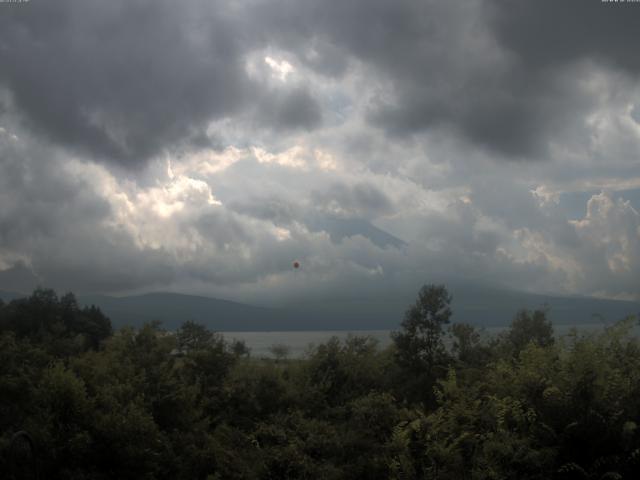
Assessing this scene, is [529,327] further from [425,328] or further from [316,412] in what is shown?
[316,412]

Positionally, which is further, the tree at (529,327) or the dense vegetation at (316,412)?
the tree at (529,327)

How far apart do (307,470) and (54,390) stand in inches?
280

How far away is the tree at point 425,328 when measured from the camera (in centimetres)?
2788

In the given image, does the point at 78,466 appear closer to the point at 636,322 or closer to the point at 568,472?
the point at 568,472

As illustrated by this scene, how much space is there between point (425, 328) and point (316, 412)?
967 centimetres

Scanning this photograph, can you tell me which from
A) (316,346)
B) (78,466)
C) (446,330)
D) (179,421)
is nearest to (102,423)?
(78,466)

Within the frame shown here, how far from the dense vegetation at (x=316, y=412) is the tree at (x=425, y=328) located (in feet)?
4.72

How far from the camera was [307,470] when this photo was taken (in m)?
15.5

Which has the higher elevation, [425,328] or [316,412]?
[425,328]

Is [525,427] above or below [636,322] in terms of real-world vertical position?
below

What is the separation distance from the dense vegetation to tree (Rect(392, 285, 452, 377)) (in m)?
1.44

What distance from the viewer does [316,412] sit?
67.3 ft

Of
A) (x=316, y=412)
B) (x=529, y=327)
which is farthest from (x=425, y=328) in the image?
(x=316, y=412)

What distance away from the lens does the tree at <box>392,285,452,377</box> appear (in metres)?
27.9
